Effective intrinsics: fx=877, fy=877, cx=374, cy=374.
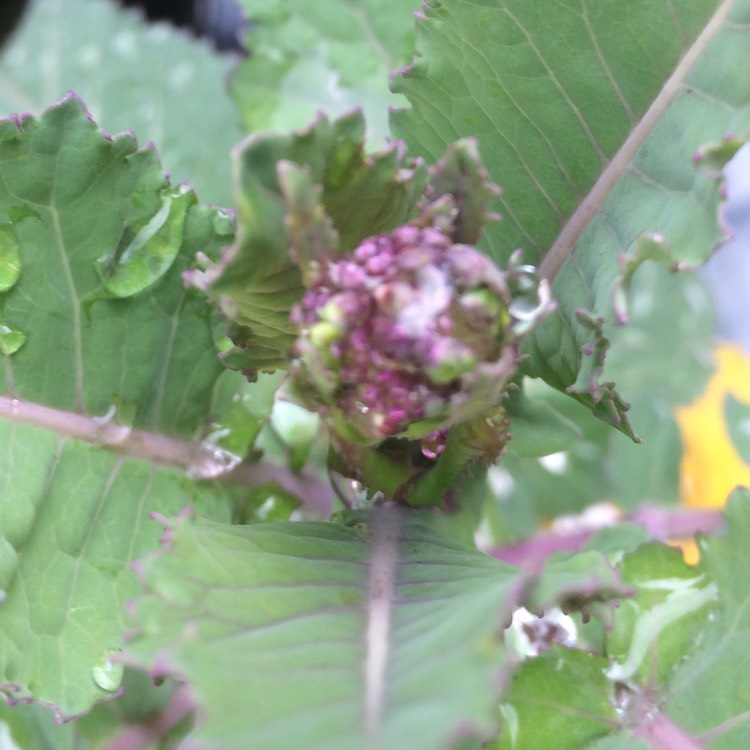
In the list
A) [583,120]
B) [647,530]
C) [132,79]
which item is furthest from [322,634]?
[132,79]

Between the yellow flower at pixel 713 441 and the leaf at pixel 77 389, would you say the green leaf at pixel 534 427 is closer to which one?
the leaf at pixel 77 389

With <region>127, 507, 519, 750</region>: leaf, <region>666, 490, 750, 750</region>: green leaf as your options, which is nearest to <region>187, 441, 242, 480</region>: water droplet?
<region>127, 507, 519, 750</region>: leaf

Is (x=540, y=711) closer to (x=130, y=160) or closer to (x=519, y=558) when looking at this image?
(x=519, y=558)

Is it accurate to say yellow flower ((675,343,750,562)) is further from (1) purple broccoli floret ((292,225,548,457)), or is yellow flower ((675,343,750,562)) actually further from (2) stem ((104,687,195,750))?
(1) purple broccoli floret ((292,225,548,457))

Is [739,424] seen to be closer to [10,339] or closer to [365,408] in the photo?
[365,408]

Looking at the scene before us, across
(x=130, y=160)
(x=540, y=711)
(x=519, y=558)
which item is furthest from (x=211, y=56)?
(x=540, y=711)

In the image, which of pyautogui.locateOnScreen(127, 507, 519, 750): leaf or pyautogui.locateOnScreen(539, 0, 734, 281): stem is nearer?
pyautogui.locateOnScreen(127, 507, 519, 750): leaf

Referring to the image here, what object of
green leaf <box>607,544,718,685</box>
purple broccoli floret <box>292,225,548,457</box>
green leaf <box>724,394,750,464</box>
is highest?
purple broccoli floret <box>292,225,548,457</box>
